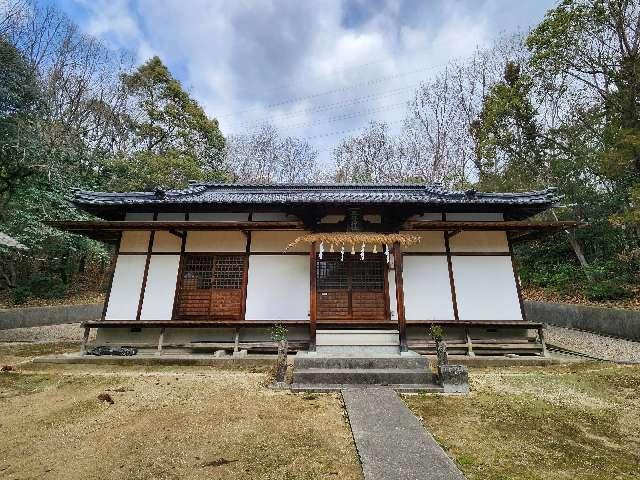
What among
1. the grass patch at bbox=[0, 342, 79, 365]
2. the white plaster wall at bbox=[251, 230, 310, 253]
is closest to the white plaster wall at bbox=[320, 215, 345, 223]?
the white plaster wall at bbox=[251, 230, 310, 253]

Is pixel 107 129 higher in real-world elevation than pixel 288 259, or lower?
A: higher

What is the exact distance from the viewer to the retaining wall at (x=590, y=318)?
36.1ft

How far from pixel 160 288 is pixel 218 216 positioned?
8.50ft

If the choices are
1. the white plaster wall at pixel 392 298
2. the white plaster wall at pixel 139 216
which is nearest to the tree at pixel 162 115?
the white plaster wall at pixel 139 216

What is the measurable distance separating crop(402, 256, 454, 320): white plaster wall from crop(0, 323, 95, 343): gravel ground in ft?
37.5

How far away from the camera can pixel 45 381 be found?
682 centimetres

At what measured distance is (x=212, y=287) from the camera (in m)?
9.45

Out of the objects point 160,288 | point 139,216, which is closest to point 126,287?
point 160,288

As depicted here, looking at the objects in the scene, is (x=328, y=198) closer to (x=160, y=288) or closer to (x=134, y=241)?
(x=160, y=288)

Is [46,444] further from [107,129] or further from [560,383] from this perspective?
[107,129]

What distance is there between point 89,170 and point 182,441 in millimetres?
20009

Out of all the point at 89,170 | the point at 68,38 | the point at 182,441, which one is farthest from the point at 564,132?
the point at 68,38

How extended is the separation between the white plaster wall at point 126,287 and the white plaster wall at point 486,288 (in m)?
8.93

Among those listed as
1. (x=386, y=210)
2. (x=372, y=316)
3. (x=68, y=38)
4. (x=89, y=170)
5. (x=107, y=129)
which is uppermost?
(x=68, y=38)
